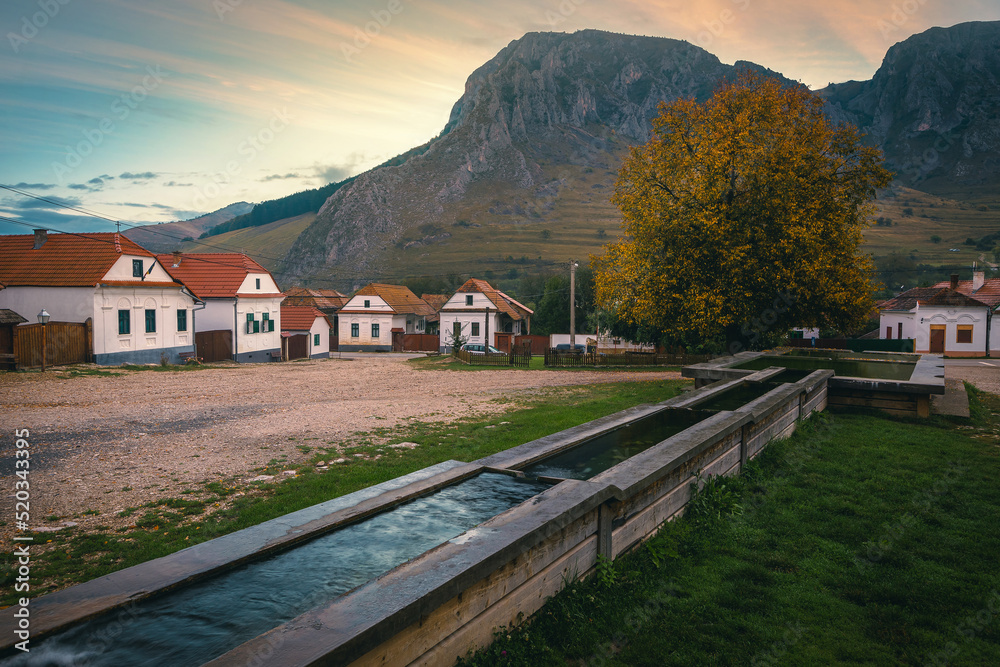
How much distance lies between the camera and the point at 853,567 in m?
5.11

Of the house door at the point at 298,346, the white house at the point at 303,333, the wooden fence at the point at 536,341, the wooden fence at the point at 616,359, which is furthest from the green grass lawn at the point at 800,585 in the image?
the wooden fence at the point at 536,341

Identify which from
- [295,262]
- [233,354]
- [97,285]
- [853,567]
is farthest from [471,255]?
[853,567]

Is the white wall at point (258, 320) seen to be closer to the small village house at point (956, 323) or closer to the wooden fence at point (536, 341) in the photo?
the wooden fence at point (536, 341)

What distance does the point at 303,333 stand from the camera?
45.7 meters

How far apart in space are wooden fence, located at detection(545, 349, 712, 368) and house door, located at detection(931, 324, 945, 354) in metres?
26.3

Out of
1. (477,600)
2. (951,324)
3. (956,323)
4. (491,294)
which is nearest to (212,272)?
(491,294)

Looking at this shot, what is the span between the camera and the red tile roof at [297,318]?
150 feet

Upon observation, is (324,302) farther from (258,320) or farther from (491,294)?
(258,320)

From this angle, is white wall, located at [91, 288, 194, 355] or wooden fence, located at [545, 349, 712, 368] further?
wooden fence, located at [545, 349, 712, 368]

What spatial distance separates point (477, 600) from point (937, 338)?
53.7 m

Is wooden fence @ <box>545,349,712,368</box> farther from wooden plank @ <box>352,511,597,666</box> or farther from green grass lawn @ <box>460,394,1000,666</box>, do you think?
wooden plank @ <box>352,511,597,666</box>

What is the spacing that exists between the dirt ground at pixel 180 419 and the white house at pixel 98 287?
17.3ft

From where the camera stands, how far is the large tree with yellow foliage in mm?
15922

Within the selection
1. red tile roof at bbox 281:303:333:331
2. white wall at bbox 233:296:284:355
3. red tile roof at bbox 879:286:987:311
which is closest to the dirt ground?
white wall at bbox 233:296:284:355
